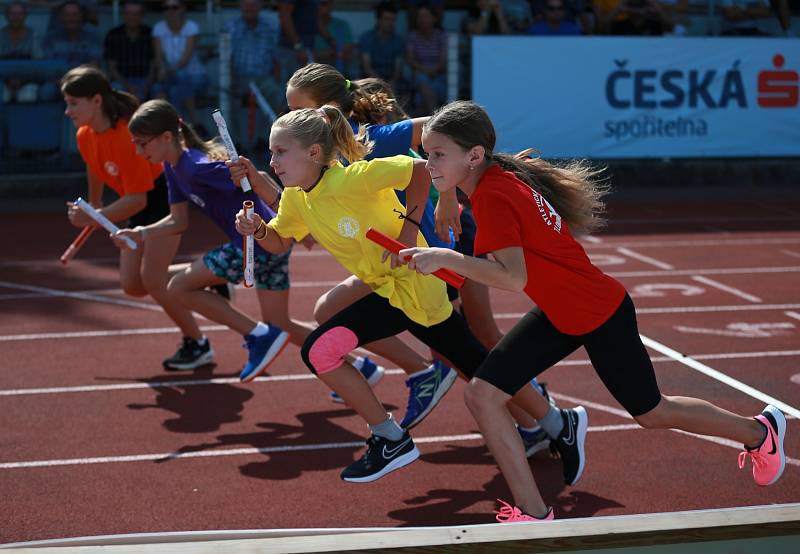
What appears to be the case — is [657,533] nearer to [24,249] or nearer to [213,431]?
[213,431]

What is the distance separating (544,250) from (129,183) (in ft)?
12.9

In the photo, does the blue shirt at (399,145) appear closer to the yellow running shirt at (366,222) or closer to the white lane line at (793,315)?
the yellow running shirt at (366,222)

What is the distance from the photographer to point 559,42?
624 inches

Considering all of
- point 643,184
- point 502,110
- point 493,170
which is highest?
point 493,170

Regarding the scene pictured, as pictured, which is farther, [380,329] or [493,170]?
[380,329]

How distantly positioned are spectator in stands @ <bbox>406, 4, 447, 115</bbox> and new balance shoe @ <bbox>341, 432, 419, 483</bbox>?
1084 centimetres

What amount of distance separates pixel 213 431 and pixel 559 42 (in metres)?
10.7

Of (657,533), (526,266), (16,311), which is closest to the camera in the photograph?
(657,533)

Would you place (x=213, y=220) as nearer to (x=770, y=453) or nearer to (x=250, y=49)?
(x=770, y=453)

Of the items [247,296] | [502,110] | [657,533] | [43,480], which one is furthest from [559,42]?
[657,533]

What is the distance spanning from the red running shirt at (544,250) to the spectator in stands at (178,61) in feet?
36.5

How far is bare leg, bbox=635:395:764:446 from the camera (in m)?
4.70

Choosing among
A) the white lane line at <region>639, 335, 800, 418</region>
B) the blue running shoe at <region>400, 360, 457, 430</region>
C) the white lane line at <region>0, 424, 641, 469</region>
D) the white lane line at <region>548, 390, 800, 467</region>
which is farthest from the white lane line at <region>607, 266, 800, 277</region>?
the blue running shoe at <region>400, 360, 457, 430</region>

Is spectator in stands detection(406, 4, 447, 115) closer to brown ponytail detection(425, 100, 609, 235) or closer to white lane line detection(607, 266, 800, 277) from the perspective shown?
white lane line detection(607, 266, 800, 277)
